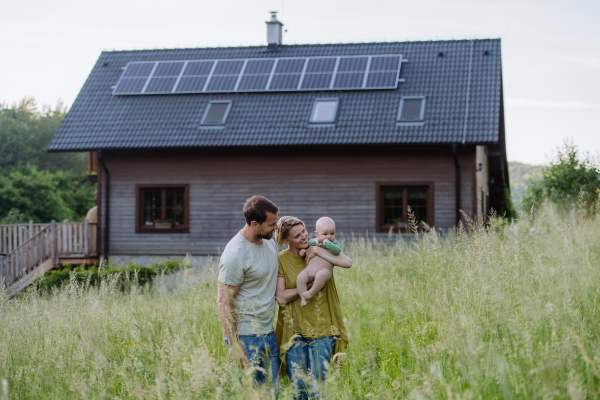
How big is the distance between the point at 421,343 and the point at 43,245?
44.9ft

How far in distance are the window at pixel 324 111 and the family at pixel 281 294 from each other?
39.7ft

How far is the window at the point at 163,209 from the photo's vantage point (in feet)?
55.6

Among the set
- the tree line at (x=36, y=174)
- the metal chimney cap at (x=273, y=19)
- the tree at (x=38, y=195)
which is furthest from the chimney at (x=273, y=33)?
the tree at (x=38, y=195)

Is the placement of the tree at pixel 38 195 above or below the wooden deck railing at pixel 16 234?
above

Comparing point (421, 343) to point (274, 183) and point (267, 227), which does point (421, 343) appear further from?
point (274, 183)

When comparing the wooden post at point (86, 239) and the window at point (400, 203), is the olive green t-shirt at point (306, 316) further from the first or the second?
the wooden post at point (86, 239)

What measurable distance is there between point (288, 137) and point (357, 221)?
3.03 meters

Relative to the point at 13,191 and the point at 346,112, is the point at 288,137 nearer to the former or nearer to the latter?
the point at 346,112

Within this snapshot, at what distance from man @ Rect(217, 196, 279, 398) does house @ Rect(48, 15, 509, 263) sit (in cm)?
1138

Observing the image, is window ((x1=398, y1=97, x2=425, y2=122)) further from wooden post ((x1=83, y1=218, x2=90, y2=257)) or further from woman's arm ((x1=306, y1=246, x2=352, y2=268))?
woman's arm ((x1=306, y1=246, x2=352, y2=268))

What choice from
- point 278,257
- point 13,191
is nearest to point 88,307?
point 278,257

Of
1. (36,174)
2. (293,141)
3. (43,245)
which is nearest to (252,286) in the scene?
(293,141)

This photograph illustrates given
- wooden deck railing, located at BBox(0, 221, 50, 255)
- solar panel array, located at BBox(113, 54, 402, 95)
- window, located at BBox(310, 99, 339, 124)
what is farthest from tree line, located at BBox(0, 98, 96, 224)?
window, located at BBox(310, 99, 339, 124)

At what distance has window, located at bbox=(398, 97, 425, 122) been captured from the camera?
51.4ft
